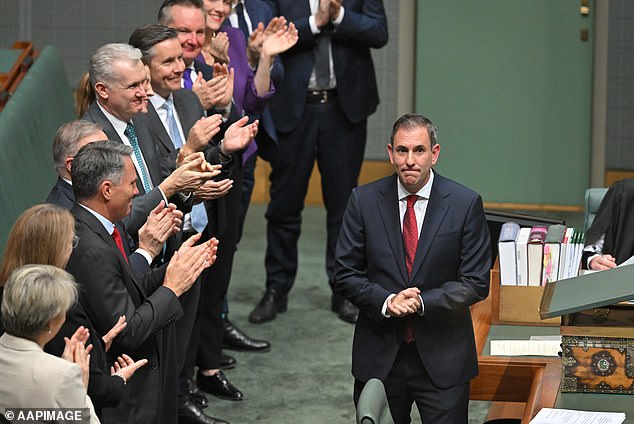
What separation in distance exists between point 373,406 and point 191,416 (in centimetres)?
180

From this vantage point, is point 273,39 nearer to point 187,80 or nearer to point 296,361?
point 187,80

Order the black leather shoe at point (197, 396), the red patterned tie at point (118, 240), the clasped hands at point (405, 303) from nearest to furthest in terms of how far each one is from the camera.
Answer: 1. the red patterned tie at point (118, 240)
2. the clasped hands at point (405, 303)
3. the black leather shoe at point (197, 396)

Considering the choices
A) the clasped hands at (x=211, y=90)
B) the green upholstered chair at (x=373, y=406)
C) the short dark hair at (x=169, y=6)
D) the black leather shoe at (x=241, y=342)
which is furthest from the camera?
the black leather shoe at (x=241, y=342)

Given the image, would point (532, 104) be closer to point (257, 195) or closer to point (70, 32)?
point (257, 195)

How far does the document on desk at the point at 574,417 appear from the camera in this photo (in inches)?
136

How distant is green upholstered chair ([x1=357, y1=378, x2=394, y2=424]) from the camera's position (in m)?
3.30

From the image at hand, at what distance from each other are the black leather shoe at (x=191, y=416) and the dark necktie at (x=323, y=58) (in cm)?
209

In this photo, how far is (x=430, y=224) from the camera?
3994mm

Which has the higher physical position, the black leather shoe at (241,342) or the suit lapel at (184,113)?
the suit lapel at (184,113)

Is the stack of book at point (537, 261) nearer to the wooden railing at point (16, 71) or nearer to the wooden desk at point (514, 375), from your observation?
the wooden desk at point (514, 375)

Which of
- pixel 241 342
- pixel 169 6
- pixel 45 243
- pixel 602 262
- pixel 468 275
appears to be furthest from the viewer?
pixel 241 342

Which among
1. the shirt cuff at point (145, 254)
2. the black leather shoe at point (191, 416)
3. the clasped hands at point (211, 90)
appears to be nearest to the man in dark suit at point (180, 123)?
the black leather shoe at point (191, 416)

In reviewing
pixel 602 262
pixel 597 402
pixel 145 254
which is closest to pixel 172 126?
pixel 145 254

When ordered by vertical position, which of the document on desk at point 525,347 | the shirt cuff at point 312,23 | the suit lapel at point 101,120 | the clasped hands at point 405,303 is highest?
the shirt cuff at point 312,23
